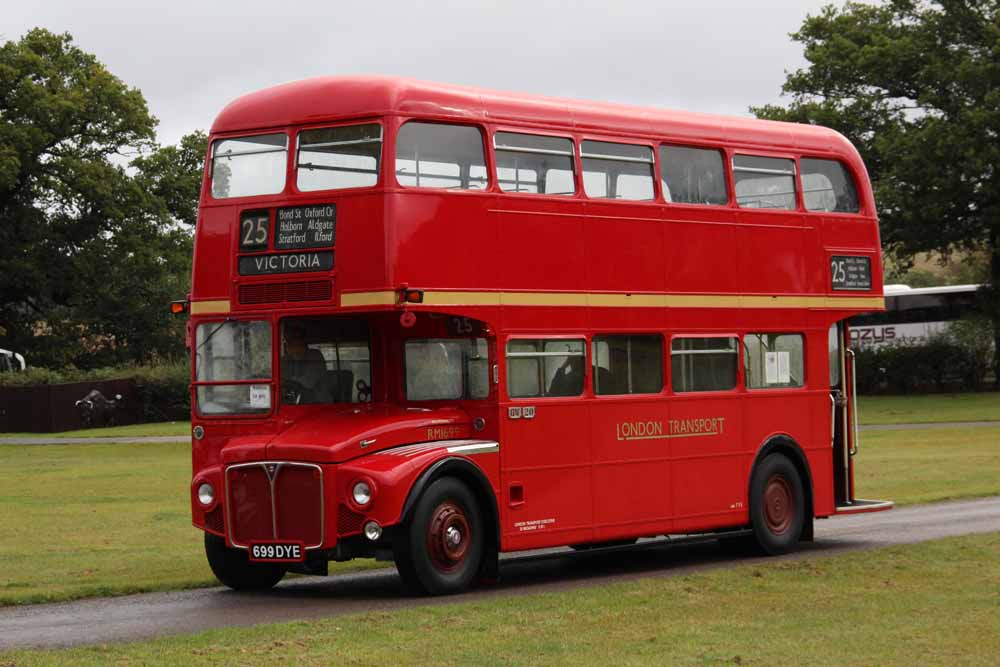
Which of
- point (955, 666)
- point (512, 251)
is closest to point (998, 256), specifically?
Answer: point (512, 251)

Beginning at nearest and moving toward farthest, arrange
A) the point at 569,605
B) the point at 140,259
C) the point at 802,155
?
the point at 569,605 < the point at 802,155 < the point at 140,259

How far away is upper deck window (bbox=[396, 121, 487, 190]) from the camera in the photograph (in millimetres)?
14805

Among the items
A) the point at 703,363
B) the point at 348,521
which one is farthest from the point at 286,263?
the point at 703,363

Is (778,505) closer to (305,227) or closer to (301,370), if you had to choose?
(301,370)

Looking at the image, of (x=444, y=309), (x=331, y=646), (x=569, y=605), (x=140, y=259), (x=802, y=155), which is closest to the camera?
(x=331, y=646)

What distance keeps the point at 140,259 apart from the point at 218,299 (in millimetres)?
51268

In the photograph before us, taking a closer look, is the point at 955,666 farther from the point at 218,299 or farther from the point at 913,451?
the point at 913,451

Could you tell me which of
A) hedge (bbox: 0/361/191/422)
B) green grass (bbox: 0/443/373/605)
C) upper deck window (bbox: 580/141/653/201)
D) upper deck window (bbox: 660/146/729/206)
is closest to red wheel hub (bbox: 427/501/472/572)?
green grass (bbox: 0/443/373/605)

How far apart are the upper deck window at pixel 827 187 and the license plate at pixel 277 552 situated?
7.51 metres

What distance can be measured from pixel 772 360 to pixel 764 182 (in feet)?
6.22

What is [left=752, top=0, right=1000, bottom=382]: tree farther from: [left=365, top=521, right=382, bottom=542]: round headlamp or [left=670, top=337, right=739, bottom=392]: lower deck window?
[left=365, top=521, right=382, bottom=542]: round headlamp

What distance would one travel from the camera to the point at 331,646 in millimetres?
11508

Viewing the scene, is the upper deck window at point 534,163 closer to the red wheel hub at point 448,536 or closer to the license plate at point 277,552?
the red wheel hub at point 448,536

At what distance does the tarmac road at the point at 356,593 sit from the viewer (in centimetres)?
1302
